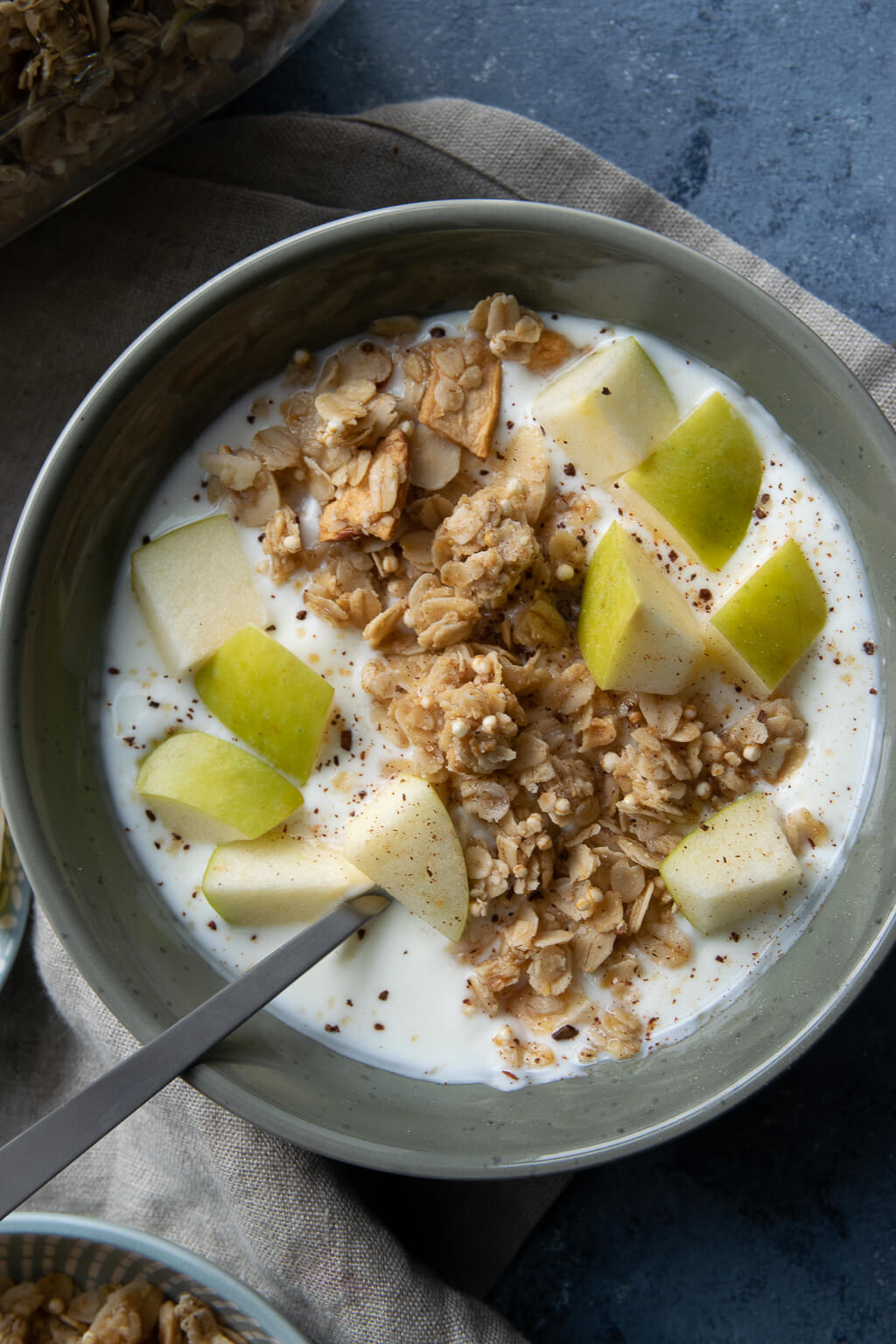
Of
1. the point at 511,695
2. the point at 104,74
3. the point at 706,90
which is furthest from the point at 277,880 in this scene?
the point at 706,90

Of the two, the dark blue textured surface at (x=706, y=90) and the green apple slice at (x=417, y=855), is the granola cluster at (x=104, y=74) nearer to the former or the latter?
the dark blue textured surface at (x=706, y=90)

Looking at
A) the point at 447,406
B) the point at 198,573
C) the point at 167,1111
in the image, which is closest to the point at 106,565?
the point at 198,573

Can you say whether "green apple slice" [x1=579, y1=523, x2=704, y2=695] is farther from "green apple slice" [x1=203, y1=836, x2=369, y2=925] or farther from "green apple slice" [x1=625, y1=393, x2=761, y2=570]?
"green apple slice" [x1=203, y1=836, x2=369, y2=925]

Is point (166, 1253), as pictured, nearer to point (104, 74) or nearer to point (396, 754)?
point (396, 754)

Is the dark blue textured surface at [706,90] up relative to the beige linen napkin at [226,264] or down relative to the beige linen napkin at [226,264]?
up

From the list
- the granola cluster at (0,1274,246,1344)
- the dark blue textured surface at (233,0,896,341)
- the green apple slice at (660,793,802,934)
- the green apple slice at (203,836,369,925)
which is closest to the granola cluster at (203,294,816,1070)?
the green apple slice at (660,793,802,934)

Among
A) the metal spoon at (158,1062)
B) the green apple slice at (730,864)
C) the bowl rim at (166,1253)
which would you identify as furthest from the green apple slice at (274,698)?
the bowl rim at (166,1253)
